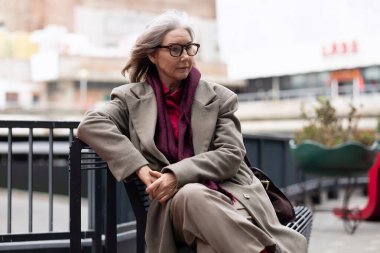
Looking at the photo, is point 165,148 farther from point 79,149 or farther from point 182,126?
point 79,149

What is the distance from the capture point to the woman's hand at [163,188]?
2.98 meters

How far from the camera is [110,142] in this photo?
10.3 feet

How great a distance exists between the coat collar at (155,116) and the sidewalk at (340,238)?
11.3 feet

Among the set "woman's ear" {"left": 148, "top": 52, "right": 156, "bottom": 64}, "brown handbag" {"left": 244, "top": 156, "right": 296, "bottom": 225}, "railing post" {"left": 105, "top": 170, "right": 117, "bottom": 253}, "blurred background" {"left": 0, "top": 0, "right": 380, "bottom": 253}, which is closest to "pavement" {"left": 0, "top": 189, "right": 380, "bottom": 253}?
"blurred background" {"left": 0, "top": 0, "right": 380, "bottom": 253}

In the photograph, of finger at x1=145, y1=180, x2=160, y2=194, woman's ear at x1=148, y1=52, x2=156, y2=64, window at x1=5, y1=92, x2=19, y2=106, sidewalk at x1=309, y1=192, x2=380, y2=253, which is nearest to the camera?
finger at x1=145, y1=180, x2=160, y2=194

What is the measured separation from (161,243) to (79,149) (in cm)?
57

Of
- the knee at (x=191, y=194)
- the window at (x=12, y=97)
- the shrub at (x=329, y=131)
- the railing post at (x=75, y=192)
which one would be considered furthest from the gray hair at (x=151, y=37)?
the window at (x=12, y=97)

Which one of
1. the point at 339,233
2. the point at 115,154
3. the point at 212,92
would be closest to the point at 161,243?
the point at 115,154

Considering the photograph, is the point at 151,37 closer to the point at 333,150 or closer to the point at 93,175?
the point at 93,175

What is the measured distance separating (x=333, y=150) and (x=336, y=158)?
0.09 m

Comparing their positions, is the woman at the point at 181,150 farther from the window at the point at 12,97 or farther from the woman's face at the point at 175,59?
the window at the point at 12,97

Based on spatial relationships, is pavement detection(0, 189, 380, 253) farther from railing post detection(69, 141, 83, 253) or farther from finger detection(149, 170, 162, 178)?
finger detection(149, 170, 162, 178)

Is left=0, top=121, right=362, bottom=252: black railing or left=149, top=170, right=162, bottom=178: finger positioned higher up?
left=149, top=170, right=162, bottom=178: finger

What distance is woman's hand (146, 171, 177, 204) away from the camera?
298 cm
